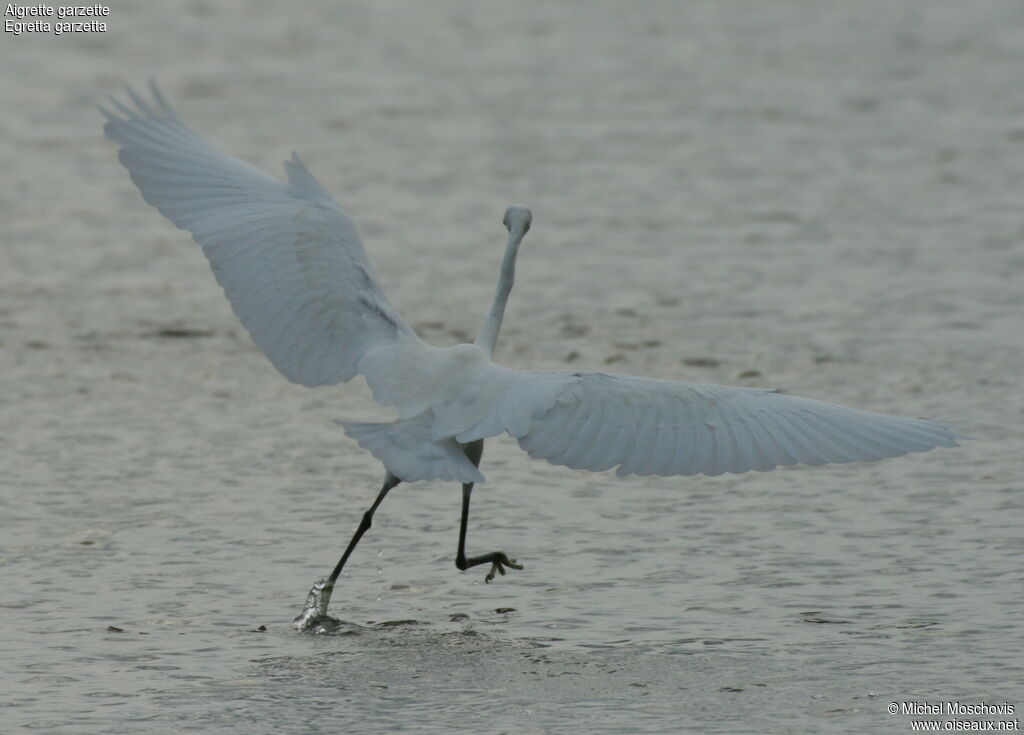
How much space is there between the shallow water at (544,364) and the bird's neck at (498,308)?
0.99 metres

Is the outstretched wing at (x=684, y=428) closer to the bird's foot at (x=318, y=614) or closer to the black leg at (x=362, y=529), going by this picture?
the black leg at (x=362, y=529)

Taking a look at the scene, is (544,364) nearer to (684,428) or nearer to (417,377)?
(417,377)

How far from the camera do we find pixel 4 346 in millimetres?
12766

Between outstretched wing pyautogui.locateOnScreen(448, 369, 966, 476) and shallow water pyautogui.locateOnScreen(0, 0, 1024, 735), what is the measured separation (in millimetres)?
750

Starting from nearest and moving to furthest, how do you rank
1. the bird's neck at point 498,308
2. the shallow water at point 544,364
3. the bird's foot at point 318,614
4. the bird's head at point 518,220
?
the shallow water at point 544,364, the bird's foot at point 318,614, the bird's neck at point 498,308, the bird's head at point 518,220

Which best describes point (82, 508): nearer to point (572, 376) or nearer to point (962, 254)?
point (572, 376)

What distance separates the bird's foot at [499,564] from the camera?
8732 mm

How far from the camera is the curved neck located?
8.86 m

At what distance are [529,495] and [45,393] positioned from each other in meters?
3.17

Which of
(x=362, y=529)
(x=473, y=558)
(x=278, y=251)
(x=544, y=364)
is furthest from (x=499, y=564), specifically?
(x=544, y=364)

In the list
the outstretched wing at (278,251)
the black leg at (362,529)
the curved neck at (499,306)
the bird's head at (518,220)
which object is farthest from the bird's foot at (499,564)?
the bird's head at (518,220)

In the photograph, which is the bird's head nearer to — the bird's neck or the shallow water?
the bird's neck

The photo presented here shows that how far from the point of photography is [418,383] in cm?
821

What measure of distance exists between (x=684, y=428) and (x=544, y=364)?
15.1 ft
